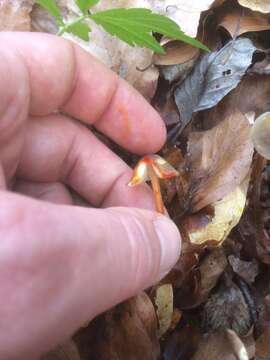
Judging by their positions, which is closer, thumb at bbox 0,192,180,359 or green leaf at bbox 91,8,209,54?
thumb at bbox 0,192,180,359

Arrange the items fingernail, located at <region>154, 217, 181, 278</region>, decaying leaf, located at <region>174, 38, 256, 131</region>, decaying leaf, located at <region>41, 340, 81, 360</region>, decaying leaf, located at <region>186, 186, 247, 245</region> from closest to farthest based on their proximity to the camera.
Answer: fingernail, located at <region>154, 217, 181, 278</region> < decaying leaf, located at <region>41, 340, 81, 360</region> < decaying leaf, located at <region>186, 186, 247, 245</region> < decaying leaf, located at <region>174, 38, 256, 131</region>

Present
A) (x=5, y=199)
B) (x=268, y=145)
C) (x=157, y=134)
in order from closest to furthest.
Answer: (x=5, y=199), (x=268, y=145), (x=157, y=134)

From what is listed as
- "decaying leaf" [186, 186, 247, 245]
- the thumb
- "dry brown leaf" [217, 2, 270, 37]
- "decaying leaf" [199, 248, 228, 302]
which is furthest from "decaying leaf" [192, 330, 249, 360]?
"dry brown leaf" [217, 2, 270, 37]

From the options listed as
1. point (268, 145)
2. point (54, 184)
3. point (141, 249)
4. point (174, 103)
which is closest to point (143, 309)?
point (141, 249)

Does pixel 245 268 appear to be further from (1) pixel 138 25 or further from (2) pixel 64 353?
(1) pixel 138 25

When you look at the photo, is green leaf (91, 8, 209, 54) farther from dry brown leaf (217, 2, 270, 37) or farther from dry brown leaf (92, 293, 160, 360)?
dry brown leaf (92, 293, 160, 360)

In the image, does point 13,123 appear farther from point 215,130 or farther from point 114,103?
point 215,130

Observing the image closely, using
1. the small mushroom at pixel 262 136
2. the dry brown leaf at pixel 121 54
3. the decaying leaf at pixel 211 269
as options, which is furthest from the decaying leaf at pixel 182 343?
the dry brown leaf at pixel 121 54
